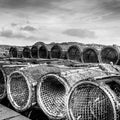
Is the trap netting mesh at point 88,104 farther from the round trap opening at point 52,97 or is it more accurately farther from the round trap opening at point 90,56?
the round trap opening at point 90,56

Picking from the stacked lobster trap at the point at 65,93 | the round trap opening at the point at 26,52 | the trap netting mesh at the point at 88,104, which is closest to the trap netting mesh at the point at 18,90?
the stacked lobster trap at the point at 65,93

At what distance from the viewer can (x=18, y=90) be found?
12.5ft

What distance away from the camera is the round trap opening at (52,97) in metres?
2.95

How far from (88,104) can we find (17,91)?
167cm

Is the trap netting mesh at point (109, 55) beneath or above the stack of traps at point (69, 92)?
above

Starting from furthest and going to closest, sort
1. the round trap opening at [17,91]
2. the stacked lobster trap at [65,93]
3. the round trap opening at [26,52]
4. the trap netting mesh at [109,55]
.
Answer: the round trap opening at [26,52] < the trap netting mesh at [109,55] < the round trap opening at [17,91] < the stacked lobster trap at [65,93]

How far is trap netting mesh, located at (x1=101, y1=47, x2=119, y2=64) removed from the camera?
546 centimetres


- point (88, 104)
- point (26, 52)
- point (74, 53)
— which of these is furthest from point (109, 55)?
A: point (26, 52)

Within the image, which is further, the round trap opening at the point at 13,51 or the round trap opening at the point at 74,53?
the round trap opening at the point at 13,51

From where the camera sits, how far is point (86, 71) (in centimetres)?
341

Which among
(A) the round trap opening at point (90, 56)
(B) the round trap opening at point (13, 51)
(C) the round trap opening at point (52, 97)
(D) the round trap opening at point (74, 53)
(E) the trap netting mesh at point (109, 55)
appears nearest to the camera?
(C) the round trap opening at point (52, 97)

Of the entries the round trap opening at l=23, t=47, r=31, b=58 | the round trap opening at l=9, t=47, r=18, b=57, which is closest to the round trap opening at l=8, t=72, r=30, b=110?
the round trap opening at l=23, t=47, r=31, b=58

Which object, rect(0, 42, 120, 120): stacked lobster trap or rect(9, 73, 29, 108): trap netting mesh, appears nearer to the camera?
rect(0, 42, 120, 120): stacked lobster trap

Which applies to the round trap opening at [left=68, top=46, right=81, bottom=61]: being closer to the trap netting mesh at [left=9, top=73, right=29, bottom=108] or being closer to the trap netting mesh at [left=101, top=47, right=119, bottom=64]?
the trap netting mesh at [left=101, top=47, right=119, bottom=64]
